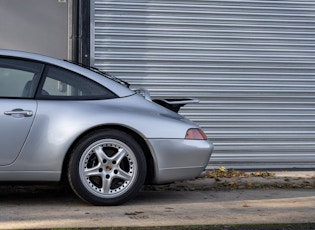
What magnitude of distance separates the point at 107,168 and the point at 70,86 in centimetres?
87

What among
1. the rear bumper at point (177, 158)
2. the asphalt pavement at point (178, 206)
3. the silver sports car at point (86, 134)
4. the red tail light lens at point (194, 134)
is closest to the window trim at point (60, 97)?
the silver sports car at point (86, 134)

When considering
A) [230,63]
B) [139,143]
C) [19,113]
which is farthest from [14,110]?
[230,63]

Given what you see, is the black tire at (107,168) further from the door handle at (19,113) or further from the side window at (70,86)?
the door handle at (19,113)

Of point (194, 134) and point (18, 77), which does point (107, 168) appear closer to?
point (194, 134)

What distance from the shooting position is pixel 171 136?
6.18m

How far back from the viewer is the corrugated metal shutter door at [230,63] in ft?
29.0

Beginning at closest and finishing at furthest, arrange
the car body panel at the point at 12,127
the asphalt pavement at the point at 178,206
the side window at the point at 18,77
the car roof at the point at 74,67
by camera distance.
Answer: the asphalt pavement at the point at 178,206 < the car body panel at the point at 12,127 < the side window at the point at 18,77 < the car roof at the point at 74,67

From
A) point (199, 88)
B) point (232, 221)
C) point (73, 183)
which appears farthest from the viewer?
point (199, 88)

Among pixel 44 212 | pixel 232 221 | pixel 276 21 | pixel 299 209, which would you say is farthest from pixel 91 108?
pixel 276 21

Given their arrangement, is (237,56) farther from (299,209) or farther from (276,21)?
(299,209)

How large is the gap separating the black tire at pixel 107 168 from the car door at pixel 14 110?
51cm

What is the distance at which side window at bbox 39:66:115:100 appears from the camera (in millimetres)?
6094

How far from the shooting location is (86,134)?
237 inches

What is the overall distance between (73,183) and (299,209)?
7.13ft
